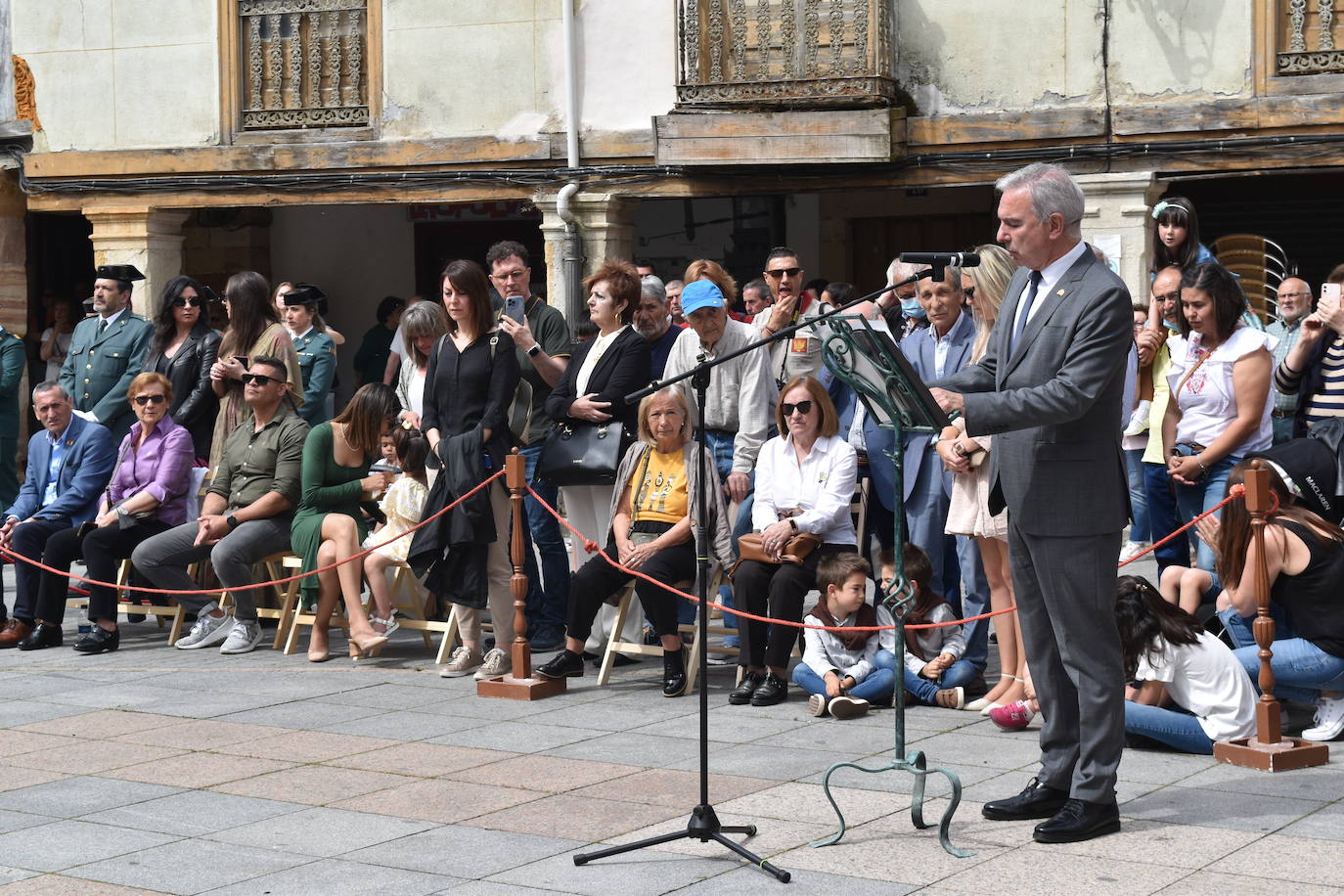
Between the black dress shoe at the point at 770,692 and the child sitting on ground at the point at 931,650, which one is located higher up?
the child sitting on ground at the point at 931,650

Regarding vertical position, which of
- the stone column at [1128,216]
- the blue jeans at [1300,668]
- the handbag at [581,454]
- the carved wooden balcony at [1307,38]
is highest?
the carved wooden balcony at [1307,38]

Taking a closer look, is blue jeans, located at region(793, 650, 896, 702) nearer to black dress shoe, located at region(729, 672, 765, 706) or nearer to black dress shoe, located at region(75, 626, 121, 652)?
black dress shoe, located at region(729, 672, 765, 706)

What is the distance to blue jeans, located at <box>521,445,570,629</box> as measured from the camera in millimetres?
9312

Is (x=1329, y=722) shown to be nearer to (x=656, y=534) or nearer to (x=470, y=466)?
(x=656, y=534)

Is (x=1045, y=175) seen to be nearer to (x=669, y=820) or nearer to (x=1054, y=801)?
(x=1054, y=801)

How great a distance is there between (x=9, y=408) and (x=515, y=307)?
14.9 ft

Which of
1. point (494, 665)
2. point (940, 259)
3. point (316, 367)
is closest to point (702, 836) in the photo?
point (940, 259)

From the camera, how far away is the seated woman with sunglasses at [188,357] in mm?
10578

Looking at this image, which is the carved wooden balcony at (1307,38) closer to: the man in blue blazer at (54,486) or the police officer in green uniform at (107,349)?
the police officer in green uniform at (107,349)

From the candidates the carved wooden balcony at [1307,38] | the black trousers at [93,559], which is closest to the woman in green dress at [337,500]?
the black trousers at [93,559]

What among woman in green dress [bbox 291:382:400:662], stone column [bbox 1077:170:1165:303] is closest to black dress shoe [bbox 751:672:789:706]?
woman in green dress [bbox 291:382:400:662]

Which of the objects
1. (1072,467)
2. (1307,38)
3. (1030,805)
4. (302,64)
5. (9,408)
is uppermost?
(302,64)

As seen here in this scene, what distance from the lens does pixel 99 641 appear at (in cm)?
987

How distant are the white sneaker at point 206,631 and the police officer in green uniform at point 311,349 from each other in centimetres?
141
